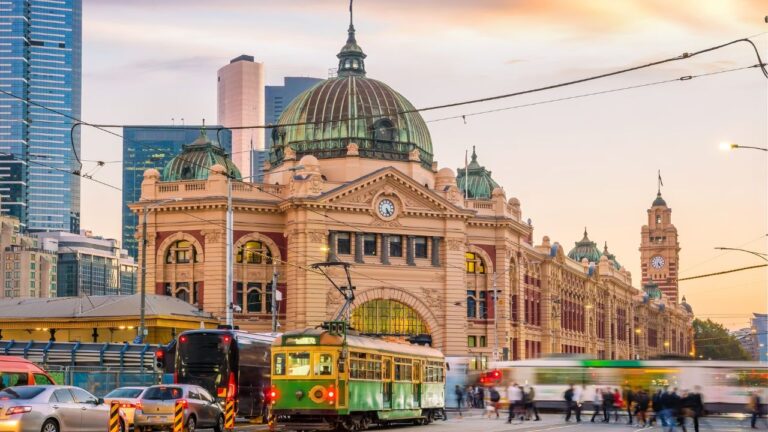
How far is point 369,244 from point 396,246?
2.23 meters

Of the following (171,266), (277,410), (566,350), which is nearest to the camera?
(277,410)

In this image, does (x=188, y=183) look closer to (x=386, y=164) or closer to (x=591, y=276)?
(x=386, y=164)

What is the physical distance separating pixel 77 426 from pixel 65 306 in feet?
187

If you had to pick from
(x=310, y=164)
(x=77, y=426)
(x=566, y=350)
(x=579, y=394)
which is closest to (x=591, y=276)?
(x=566, y=350)

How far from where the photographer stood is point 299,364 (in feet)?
148

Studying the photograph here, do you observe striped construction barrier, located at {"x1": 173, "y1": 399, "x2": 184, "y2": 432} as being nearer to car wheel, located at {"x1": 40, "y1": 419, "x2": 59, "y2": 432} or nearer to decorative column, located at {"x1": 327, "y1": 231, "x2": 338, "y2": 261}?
car wheel, located at {"x1": 40, "y1": 419, "x2": 59, "y2": 432}

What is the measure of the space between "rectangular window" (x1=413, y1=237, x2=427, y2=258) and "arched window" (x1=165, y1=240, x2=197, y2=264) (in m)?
16.0

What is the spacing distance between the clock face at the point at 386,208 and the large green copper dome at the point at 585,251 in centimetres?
8795

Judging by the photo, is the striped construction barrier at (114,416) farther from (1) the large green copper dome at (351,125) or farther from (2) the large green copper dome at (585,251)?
(2) the large green copper dome at (585,251)

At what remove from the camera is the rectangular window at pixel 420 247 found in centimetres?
10388

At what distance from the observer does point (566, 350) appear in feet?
449

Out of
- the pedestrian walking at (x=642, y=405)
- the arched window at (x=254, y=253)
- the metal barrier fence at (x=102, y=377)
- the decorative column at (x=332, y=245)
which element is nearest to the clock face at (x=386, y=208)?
the decorative column at (x=332, y=245)

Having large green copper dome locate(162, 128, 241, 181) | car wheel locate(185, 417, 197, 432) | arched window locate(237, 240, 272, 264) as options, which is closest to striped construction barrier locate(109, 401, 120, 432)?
car wheel locate(185, 417, 197, 432)

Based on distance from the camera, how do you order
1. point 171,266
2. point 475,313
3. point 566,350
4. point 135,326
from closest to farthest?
point 135,326 < point 171,266 < point 475,313 < point 566,350
